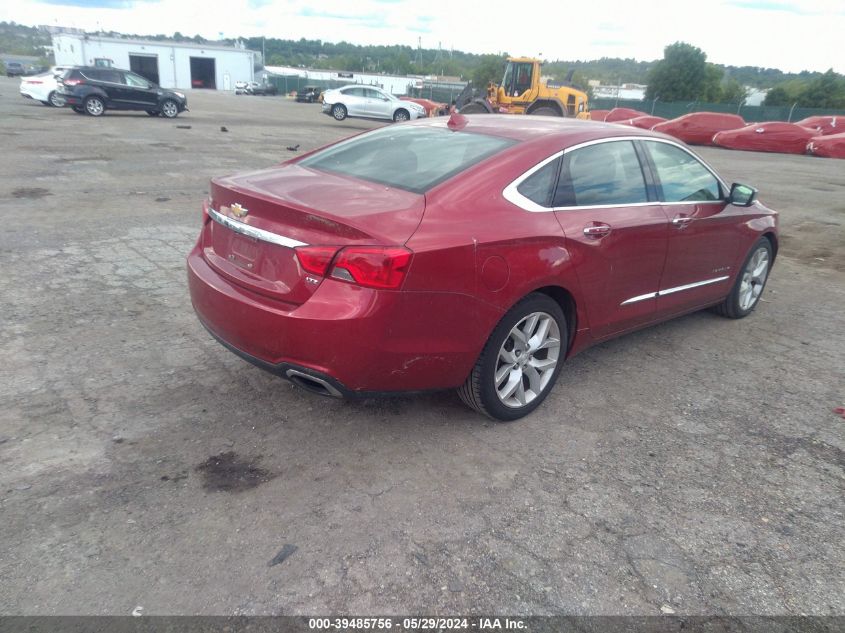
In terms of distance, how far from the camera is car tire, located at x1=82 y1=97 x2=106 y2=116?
70.2 ft

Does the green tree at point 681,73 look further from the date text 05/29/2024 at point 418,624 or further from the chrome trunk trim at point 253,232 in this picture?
the date text 05/29/2024 at point 418,624

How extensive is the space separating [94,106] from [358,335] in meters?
22.8

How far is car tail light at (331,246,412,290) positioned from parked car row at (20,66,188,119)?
73.3ft

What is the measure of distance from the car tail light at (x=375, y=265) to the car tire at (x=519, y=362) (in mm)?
740

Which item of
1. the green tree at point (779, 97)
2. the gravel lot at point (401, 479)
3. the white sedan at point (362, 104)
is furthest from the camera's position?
the green tree at point (779, 97)

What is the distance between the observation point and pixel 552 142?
3814 mm

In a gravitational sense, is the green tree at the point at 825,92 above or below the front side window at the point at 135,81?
above

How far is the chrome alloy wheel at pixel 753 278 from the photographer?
18.4 ft

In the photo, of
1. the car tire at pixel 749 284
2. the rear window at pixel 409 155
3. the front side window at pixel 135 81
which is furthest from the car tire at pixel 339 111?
the rear window at pixel 409 155

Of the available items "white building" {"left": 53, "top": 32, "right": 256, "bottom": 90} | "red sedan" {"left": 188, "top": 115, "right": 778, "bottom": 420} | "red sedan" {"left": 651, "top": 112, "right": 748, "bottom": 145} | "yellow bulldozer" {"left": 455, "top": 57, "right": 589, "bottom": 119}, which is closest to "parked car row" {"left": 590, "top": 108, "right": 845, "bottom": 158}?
"red sedan" {"left": 651, "top": 112, "right": 748, "bottom": 145}

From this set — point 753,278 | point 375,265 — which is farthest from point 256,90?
point 375,265

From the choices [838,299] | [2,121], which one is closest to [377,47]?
[2,121]

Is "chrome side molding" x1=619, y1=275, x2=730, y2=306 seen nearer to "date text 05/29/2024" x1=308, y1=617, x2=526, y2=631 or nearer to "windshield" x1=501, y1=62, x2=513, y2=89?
"date text 05/29/2024" x1=308, y1=617, x2=526, y2=631

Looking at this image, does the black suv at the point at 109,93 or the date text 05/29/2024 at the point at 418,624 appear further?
the black suv at the point at 109,93
